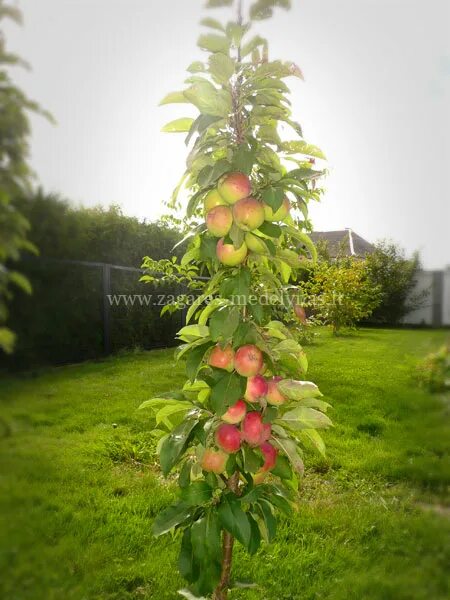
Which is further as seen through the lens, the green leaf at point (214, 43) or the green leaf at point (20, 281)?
the green leaf at point (214, 43)

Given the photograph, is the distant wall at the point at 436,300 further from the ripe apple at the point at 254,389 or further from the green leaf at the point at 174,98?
the green leaf at the point at 174,98

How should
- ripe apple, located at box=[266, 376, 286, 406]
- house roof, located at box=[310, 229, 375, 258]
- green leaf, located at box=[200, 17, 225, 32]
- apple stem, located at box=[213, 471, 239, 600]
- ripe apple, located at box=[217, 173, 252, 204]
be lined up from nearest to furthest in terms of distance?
green leaf, located at box=[200, 17, 225, 32] → ripe apple, located at box=[217, 173, 252, 204] → ripe apple, located at box=[266, 376, 286, 406] → apple stem, located at box=[213, 471, 239, 600] → house roof, located at box=[310, 229, 375, 258]

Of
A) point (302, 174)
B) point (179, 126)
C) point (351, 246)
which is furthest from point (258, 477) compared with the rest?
point (351, 246)

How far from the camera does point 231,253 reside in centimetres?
117

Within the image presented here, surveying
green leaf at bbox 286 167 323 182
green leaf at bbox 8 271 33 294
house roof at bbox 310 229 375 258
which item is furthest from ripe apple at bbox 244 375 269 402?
house roof at bbox 310 229 375 258

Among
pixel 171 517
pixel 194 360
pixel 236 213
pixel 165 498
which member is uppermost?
pixel 236 213

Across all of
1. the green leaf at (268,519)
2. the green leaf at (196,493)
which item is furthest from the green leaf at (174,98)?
the green leaf at (268,519)

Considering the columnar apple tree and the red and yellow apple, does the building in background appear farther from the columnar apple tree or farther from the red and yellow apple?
the red and yellow apple

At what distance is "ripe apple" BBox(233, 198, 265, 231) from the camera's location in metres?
1.10

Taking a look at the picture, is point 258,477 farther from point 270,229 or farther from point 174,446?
point 270,229

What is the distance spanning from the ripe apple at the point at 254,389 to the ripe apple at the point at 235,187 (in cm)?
51

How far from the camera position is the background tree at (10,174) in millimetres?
542

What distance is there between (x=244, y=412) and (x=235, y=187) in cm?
63

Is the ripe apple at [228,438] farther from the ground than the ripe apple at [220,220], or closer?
closer
